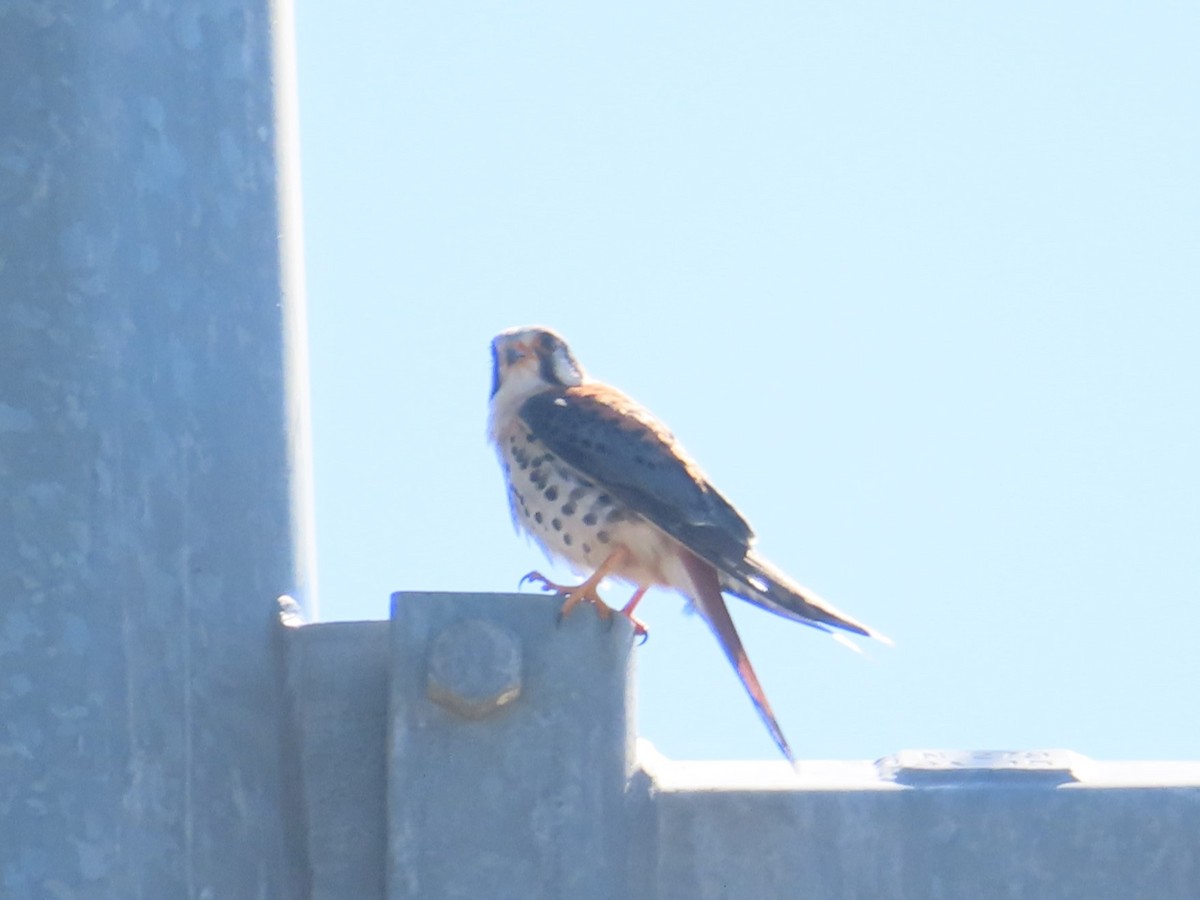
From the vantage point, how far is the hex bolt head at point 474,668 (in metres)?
1.93

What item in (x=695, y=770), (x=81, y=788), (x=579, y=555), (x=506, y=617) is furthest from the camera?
(x=579, y=555)

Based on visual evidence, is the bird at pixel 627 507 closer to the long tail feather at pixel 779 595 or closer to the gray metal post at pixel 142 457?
the long tail feather at pixel 779 595

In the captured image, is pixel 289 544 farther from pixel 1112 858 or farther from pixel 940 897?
pixel 1112 858

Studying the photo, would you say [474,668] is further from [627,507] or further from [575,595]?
[627,507]

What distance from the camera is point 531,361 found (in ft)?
15.1

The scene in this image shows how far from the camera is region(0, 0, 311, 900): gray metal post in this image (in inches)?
74.3

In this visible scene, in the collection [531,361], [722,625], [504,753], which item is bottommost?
[504,753]

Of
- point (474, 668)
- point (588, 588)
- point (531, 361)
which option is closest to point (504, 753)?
point (474, 668)

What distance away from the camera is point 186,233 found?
204 cm

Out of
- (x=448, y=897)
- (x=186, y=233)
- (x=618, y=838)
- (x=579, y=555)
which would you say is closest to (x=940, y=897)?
(x=618, y=838)

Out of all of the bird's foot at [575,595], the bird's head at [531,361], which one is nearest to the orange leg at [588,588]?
the bird's foot at [575,595]

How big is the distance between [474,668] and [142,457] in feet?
1.36

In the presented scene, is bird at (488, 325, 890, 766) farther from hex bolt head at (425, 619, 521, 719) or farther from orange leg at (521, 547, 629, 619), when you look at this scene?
hex bolt head at (425, 619, 521, 719)

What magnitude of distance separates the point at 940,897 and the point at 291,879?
2.30ft
